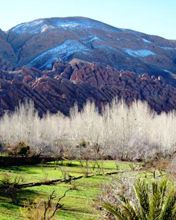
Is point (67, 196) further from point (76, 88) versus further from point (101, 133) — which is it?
point (76, 88)

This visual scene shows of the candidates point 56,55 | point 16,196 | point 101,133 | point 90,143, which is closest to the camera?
point 16,196

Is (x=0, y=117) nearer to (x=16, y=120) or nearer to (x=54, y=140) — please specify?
(x=16, y=120)

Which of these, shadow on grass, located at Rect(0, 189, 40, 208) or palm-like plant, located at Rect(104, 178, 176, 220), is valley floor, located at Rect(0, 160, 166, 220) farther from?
palm-like plant, located at Rect(104, 178, 176, 220)

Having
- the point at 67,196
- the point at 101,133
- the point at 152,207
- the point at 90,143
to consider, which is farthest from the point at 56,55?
the point at 152,207

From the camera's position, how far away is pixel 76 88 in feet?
461

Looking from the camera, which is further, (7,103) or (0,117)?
(7,103)

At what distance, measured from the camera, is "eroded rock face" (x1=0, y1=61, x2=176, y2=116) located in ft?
412

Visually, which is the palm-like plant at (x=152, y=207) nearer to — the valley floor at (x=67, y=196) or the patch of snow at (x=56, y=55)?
the valley floor at (x=67, y=196)

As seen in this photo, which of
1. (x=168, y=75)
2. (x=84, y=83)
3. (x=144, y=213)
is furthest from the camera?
(x=168, y=75)

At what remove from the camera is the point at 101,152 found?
75.6 m

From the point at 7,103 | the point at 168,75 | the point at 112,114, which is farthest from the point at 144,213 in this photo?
the point at 168,75

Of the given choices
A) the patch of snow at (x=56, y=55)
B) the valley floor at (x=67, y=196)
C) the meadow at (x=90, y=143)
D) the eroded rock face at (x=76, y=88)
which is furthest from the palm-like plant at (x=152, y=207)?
the patch of snow at (x=56, y=55)

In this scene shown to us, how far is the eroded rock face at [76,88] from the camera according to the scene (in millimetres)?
125438

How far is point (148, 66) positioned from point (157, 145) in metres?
112
